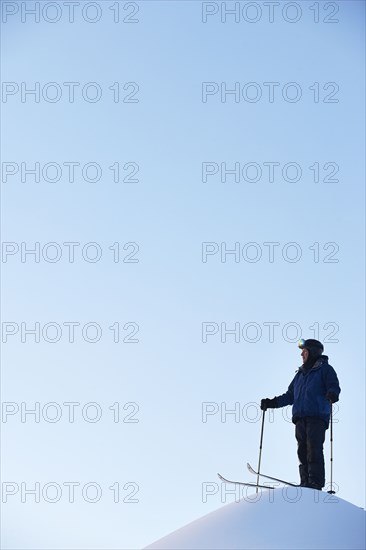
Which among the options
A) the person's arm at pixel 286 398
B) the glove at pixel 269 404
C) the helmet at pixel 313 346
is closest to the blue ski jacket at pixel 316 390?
the helmet at pixel 313 346

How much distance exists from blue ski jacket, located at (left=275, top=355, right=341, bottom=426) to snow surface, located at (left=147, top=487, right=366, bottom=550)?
77.6 inches

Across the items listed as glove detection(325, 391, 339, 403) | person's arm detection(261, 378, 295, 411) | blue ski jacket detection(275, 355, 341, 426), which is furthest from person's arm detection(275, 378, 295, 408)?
glove detection(325, 391, 339, 403)

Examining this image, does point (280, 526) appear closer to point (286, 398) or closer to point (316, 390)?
point (316, 390)

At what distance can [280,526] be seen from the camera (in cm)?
983

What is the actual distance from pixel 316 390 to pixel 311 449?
73cm

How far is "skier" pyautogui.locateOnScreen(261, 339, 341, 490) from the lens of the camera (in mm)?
12266

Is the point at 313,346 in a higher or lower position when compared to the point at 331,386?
higher

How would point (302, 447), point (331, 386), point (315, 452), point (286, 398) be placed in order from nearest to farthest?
point (315, 452) < point (331, 386) < point (302, 447) < point (286, 398)

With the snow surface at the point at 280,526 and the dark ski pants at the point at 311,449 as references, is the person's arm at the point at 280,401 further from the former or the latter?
the snow surface at the point at 280,526

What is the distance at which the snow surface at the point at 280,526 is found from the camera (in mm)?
9523

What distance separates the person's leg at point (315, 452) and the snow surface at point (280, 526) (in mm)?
1632

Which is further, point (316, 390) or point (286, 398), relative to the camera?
point (286, 398)

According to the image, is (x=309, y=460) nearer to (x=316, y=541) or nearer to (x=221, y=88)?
(x=316, y=541)

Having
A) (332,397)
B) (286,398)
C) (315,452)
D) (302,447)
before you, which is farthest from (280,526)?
(286,398)
